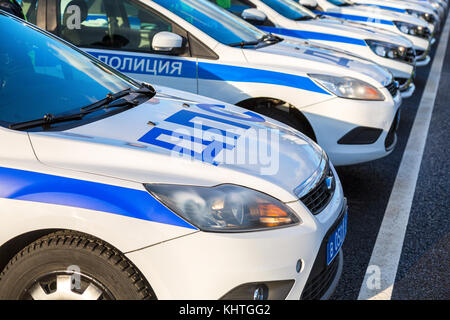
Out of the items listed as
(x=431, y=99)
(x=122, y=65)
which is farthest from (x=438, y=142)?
(x=122, y=65)

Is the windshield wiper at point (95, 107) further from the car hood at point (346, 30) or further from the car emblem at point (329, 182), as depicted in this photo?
the car hood at point (346, 30)

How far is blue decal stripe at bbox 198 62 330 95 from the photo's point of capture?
420 centimetres

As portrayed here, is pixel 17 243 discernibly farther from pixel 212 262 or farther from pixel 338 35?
pixel 338 35

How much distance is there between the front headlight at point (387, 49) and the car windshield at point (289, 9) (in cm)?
83

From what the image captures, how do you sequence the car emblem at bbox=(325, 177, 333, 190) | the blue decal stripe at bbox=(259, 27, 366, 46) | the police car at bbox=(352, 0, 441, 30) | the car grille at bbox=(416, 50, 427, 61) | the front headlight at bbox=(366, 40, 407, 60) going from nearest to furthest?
the car emblem at bbox=(325, 177, 333, 190) → the blue decal stripe at bbox=(259, 27, 366, 46) → the front headlight at bbox=(366, 40, 407, 60) → the car grille at bbox=(416, 50, 427, 61) → the police car at bbox=(352, 0, 441, 30)

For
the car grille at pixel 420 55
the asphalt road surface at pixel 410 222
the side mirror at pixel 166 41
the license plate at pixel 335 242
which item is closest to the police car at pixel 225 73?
the side mirror at pixel 166 41

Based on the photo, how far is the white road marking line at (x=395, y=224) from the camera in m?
3.13

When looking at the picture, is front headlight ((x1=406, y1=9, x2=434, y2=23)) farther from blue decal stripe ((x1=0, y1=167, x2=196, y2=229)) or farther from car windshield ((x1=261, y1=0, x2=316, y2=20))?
blue decal stripe ((x1=0, y1=167, x2=196, y2=229))

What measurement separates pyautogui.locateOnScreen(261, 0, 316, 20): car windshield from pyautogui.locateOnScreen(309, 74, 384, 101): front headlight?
236cm

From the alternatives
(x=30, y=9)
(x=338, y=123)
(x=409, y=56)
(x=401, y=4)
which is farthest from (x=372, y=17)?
(x=30, y=9)

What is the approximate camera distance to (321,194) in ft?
8.45

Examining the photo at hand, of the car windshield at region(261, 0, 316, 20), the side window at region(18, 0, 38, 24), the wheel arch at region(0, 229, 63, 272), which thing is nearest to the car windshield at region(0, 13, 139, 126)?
the wheel arch at region(0, 229, 63, 272)
